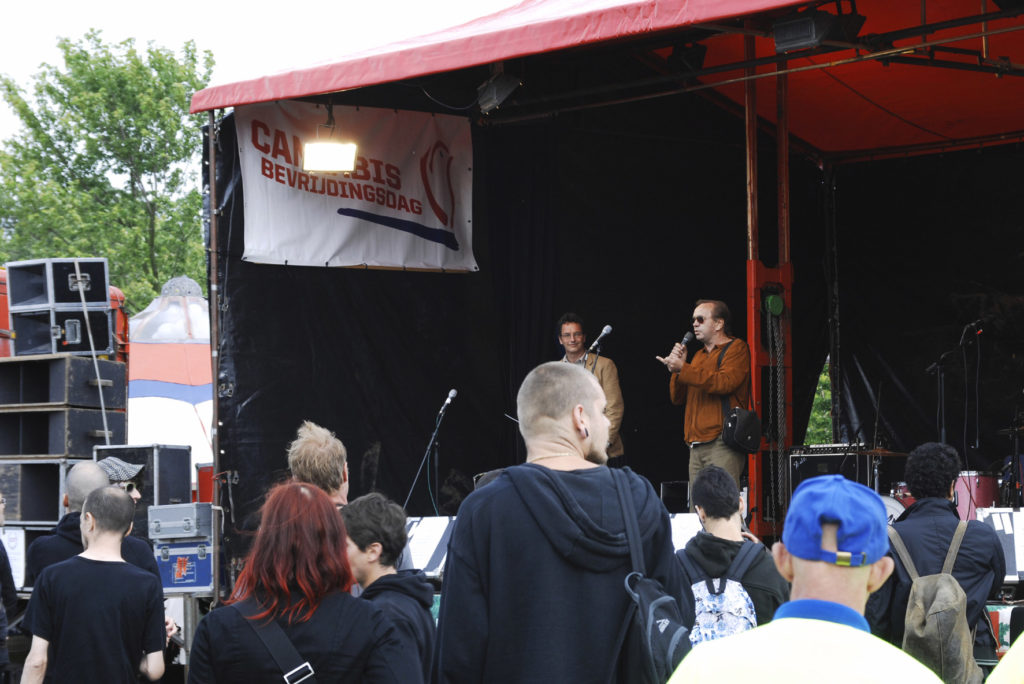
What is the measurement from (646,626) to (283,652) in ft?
2.98

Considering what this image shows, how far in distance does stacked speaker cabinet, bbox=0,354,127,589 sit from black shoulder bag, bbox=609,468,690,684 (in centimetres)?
612

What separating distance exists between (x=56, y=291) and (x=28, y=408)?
97 centimetres

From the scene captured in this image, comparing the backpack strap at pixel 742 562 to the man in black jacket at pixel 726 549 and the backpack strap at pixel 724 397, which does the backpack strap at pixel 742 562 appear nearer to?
the man in black jacket at pixel 726 549

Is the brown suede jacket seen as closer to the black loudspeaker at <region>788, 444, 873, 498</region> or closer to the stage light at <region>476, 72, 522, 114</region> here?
the black loudspeaker at <region>788, 444, 873, 498</region>

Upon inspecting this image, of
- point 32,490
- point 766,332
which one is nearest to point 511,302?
point 766,332

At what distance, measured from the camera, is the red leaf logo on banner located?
964 cm

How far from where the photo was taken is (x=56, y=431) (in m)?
8.44

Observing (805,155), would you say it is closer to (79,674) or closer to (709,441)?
(709,441)

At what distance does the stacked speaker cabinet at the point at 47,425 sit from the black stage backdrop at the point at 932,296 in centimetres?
743

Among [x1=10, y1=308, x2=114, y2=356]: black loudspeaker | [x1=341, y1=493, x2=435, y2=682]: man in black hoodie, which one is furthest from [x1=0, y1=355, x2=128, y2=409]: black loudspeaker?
[x1=341, y1=493, x2=435, y2=682]: man in black hoodie

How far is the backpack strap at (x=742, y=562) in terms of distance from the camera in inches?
165

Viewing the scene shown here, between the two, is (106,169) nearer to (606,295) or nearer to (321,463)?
(606,295)

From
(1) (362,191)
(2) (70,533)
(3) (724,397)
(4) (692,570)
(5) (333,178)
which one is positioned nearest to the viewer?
(4) (692,570)

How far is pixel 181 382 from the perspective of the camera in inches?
665
